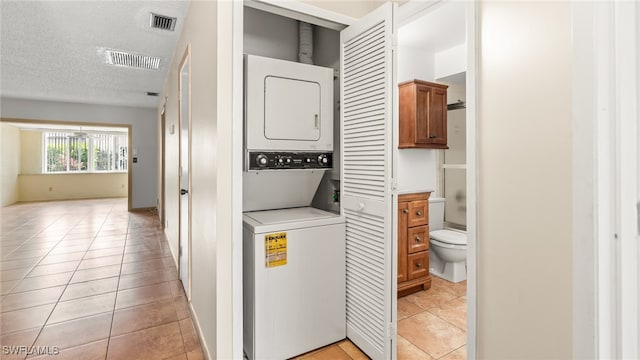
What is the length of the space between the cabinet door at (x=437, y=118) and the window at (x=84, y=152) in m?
11.0

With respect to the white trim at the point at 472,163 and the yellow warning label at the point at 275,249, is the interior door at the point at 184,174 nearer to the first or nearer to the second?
the yellow warning label at the point at 275,249

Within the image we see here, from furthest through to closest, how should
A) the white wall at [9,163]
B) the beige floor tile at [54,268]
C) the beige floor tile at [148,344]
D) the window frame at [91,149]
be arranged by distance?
the window frame at [91,149] → the white wall at [9,163] → the beige floor tile at [54,268] → the beige floor tile at [148,344]

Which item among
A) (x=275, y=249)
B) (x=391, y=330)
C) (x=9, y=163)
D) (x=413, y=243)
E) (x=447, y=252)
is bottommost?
(x=391, y=330)

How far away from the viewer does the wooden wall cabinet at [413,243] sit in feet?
→ 9.18

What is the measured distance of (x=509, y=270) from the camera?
3.90 ft

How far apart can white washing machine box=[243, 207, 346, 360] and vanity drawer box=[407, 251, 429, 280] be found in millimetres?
986

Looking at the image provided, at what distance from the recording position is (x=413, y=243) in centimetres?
288

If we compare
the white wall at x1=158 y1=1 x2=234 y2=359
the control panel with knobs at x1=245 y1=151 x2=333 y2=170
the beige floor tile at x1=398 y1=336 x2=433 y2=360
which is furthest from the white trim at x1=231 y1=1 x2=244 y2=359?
the beige floor tile at x1=398 y1=336 x2=433 y2=360

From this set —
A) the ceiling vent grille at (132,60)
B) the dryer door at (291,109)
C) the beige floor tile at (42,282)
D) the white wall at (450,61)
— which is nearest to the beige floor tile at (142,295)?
the beige floor tile at (42,282)

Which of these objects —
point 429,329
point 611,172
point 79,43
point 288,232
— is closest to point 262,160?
point 288,232

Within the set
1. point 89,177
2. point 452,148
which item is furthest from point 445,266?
point 89,177

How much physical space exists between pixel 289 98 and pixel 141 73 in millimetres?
3667

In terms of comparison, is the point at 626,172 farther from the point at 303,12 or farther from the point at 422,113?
the point at 422,113

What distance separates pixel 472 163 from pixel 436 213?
94.0 inches
